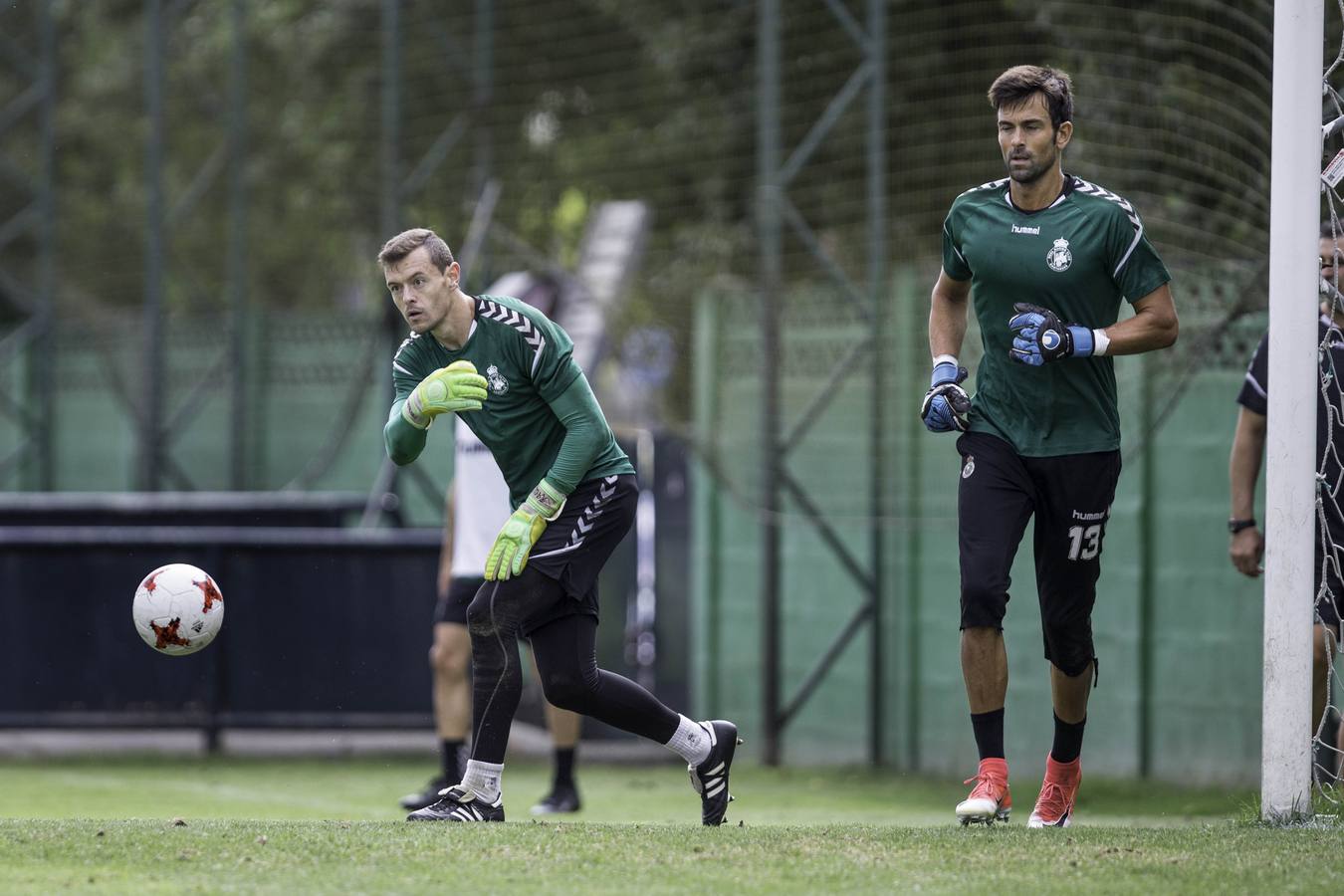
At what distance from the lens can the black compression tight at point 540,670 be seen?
673 cm

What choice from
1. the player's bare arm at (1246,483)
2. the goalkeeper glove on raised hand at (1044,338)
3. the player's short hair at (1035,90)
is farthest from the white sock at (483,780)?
Answer: the player's bare arm at (1246,483)

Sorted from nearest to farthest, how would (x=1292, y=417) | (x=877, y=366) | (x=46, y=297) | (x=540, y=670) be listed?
(x=1292, y=417), (x=540, y=670), (x=877, y=366), (x=46, y=297)

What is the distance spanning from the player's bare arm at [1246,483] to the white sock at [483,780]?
3367 mm

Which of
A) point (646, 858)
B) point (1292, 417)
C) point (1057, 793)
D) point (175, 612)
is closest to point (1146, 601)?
point (1057, 793)

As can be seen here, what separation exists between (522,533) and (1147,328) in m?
2.26

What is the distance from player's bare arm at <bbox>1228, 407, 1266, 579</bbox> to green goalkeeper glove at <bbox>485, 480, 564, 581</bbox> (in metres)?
3.10

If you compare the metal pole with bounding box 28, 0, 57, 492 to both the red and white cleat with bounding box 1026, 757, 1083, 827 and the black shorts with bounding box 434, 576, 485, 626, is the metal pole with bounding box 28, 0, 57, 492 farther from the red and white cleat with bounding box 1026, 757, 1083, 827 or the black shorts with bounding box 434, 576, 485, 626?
the red and white cleat with bounding box 1026, 757, 1083, 827

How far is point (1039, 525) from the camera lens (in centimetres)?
661

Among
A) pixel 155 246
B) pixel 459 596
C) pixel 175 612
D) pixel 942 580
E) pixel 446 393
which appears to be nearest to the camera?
pixel 446 393

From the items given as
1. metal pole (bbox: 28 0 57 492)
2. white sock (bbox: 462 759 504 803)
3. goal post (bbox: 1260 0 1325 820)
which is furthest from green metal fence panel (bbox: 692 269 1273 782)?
metal pole (bbox: 28 0 57 492)

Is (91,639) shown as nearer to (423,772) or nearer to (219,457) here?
(423,772)

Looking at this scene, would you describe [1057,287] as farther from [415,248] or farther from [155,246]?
[155,246]

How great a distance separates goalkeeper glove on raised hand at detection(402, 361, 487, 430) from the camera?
6.50 meters

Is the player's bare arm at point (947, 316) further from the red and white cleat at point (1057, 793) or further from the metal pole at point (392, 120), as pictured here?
the metal pole at point (392, 120)
